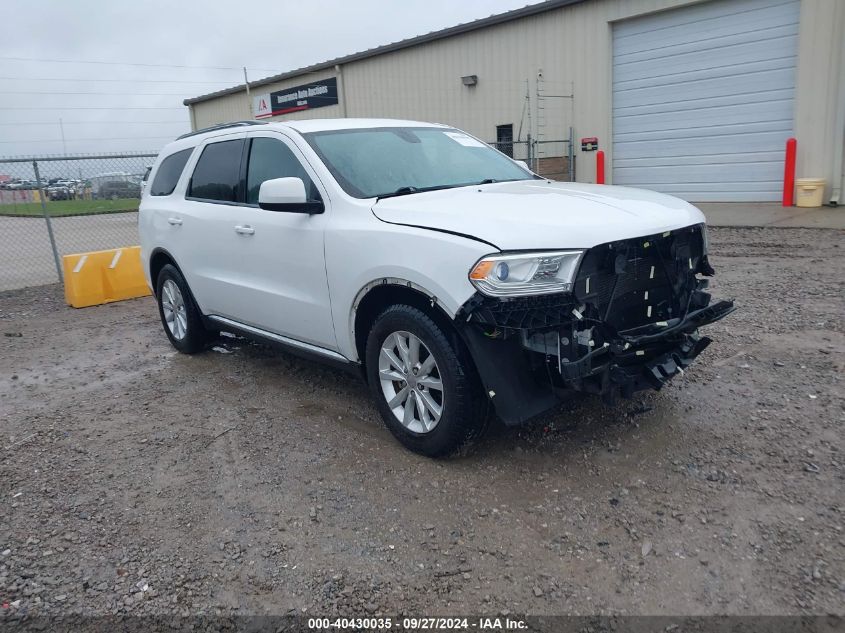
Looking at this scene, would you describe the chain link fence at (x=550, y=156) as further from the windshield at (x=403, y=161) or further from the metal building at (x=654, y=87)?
the windshield at (x=403, y=161)

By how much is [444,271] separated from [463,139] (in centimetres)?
220

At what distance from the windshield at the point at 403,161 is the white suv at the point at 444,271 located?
15mm

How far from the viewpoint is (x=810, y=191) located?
1343 cm

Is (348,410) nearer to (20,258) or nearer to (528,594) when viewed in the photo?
(528,594)

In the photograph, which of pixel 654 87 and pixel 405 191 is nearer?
pixel 405 191

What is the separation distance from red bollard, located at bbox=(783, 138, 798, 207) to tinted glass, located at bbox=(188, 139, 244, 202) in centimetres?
1200

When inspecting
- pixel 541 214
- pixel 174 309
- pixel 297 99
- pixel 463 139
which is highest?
pixel 297 99

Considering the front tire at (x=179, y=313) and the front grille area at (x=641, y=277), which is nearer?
the front grille area at (x=641, y=277)

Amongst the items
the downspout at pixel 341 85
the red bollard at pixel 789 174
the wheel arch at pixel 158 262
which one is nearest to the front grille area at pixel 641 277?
the wheel arch at pixel 158 262

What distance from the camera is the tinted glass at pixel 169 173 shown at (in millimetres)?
6125

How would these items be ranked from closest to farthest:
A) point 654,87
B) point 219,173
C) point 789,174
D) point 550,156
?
point 219,173
point 789,174
point 654,87
point 550,156

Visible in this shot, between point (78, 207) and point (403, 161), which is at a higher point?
point (403, 161)

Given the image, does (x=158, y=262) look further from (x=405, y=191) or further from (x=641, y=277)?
(x=641, y=277)

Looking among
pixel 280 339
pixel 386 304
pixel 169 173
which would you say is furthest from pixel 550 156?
pixel 386 304
